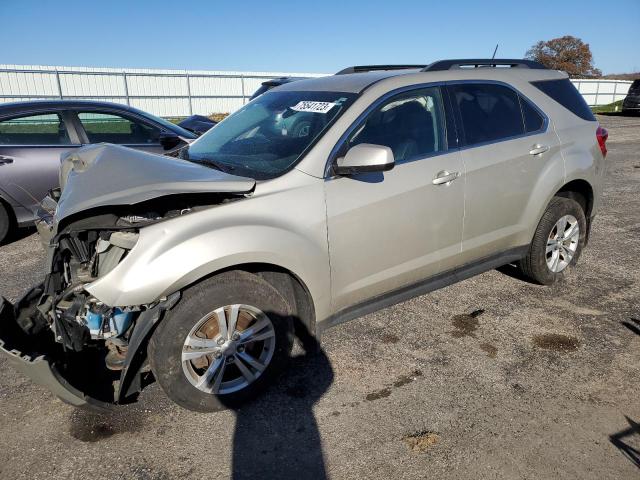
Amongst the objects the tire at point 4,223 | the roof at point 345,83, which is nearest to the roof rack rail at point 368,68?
the roof at point 345,83

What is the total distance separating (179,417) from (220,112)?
62.5 ft

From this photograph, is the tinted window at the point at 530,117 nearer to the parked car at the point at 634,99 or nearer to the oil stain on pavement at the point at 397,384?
the oil stain on pavement at the point at 397,384

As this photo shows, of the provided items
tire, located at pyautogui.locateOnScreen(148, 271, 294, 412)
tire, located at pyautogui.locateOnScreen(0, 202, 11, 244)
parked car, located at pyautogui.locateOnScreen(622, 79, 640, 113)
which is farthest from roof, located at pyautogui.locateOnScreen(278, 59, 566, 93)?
parked car, located at pyautogui.locateOnScreen(622, 79, 640, 113)

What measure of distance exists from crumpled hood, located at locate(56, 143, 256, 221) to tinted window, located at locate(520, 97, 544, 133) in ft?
8.02

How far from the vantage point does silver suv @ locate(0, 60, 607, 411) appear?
8.17 feet

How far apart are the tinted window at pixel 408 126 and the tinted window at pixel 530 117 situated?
2.96 feet

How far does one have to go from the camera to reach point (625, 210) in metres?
7.04

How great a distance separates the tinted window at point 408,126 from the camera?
317 centimetres

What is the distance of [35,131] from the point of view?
19.4 feet

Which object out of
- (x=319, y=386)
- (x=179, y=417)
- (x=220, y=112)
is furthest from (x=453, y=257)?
(x=220, y=112)

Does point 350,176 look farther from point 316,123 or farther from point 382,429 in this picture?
point 382,429

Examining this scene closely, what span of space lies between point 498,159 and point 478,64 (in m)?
0.88

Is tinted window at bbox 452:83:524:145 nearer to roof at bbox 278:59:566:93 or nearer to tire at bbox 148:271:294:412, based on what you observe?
roof at bbox 278:59:566:93

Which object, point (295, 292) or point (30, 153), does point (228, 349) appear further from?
point (30, 153)
